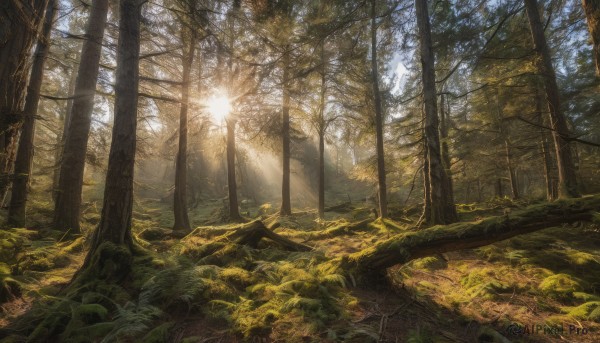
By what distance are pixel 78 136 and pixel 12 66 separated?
3736 mm

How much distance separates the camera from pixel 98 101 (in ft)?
46.5

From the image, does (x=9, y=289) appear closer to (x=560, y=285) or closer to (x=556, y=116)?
(x=560, y=285)

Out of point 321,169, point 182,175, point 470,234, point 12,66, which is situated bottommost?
point 470,234

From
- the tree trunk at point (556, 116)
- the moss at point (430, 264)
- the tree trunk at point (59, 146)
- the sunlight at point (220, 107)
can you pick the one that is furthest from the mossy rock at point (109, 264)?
the tree trunk at point (556, 116)

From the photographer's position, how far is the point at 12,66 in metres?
4.59

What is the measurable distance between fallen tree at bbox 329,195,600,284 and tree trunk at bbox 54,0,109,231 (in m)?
7.60

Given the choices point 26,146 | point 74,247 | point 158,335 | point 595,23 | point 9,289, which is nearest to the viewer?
point 158,335

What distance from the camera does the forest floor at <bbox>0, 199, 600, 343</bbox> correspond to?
2980 millimetres

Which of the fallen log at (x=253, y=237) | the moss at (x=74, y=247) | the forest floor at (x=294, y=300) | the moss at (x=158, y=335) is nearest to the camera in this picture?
the moss at (x=158, y=335)

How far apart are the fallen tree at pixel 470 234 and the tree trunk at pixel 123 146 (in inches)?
153

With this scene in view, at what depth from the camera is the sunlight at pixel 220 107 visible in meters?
10.3

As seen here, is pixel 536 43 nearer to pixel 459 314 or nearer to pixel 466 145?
pixel 466 145

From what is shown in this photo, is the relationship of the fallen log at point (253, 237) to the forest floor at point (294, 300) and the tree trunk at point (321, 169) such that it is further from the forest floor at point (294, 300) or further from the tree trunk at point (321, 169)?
the tree trunk at point (321, 169)

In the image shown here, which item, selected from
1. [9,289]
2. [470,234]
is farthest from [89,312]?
[470,234]
